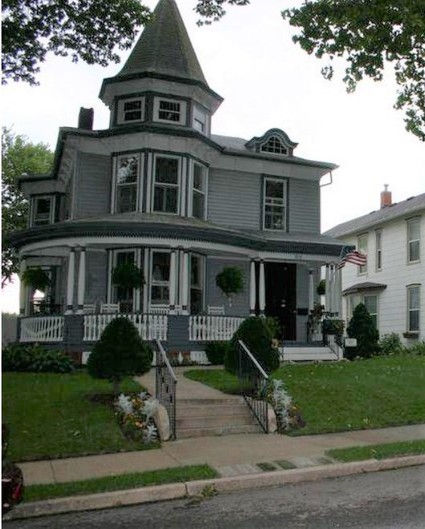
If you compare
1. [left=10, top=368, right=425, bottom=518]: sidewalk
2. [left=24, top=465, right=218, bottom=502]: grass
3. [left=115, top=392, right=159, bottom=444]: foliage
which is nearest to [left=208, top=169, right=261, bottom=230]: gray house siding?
[left=115, top=392, right=159, bottom=444]: foliage

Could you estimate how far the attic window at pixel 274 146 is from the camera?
21.4m

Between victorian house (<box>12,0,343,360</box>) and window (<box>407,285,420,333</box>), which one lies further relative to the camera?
window (<box>407,285,420,333</box>)

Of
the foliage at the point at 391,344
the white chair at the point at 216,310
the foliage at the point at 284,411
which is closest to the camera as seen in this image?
the foliage at the point at 284,411

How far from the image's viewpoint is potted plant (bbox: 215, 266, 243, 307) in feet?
59.4

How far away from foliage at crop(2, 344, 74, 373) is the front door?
26.1 feet

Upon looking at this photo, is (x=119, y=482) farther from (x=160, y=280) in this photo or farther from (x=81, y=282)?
(x=160, y=280)

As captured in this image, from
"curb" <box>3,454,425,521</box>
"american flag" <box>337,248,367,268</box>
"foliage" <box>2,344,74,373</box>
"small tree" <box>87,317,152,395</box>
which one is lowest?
"curb" <box>3,454,425,521</box>

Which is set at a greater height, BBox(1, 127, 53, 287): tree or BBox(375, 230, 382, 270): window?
BBox(1, 127, 53, 287): tree

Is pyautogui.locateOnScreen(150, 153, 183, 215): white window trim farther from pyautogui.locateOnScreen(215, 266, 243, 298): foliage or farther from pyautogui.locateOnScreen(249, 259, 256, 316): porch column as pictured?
pyautogui.locateOnScreen(249, 259, 256, 316): porch column

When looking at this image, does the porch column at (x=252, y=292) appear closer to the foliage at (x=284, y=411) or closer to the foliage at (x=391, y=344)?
the foliage at (x=391, y=344)

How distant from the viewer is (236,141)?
23.4 meters

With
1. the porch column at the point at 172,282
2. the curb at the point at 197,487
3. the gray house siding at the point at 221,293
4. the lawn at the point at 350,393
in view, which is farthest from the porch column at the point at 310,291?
the curb at the point at 197,487

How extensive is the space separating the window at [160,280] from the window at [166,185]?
159 centimetres

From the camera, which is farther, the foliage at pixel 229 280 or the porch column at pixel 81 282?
the foliage at pixel 229 280
